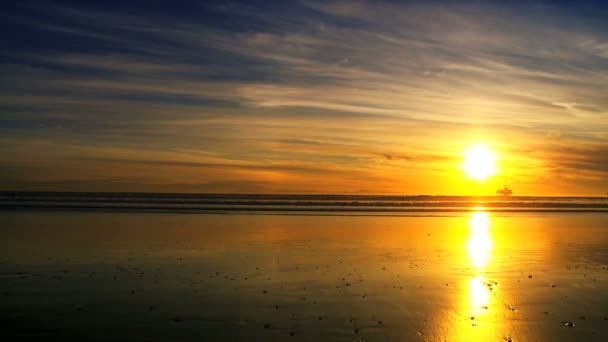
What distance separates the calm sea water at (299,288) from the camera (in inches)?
384

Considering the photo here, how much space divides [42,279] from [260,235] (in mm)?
→ 12818

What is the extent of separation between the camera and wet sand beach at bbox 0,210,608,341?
9766 mm

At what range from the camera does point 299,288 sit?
13391 mm

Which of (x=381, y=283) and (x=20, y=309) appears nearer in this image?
(x=20, y=309)

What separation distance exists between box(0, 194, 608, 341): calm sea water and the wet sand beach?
4cm

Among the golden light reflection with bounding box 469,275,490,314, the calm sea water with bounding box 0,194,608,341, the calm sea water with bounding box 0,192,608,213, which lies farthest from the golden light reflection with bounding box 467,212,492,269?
the calm sea water with bounding box 0,192,608,213

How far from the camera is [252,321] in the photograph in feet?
33.8

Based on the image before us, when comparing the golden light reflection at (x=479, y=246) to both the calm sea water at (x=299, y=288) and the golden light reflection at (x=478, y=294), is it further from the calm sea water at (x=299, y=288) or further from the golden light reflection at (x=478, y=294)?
the golden light reflection at (x=478, y=294)

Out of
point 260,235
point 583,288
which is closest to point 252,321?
point 583,288

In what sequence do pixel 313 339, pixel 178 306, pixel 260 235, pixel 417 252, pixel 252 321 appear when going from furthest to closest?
pixel 260 235 < pixel 417 252 < pixel 178 306 < pixel 252 321 < pixel 313 339

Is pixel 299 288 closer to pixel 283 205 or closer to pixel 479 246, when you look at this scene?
pixel 479 246

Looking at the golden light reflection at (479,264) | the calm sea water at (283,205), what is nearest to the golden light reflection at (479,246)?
the golden light reflection at (479,264)

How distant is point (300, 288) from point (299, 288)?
0.08ft

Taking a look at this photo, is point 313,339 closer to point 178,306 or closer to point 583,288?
point 178,306
